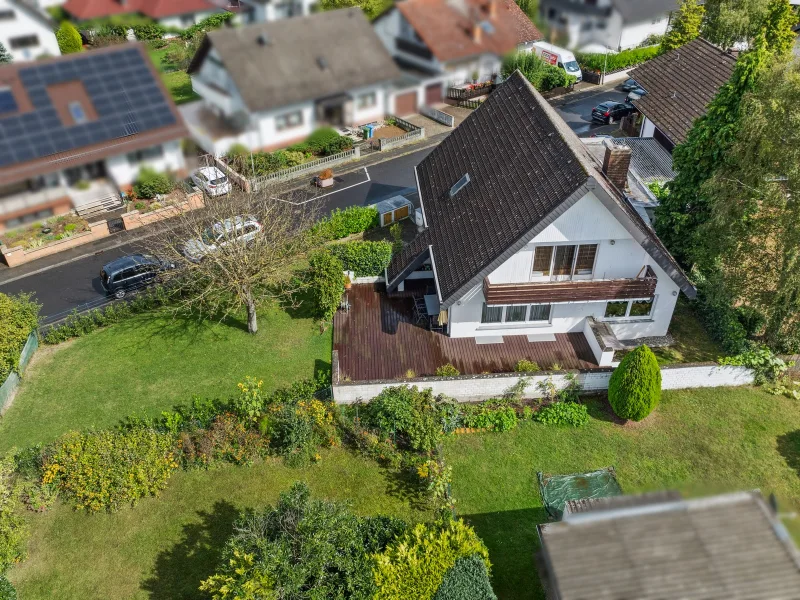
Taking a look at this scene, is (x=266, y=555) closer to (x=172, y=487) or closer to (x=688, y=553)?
(x=172, y=487)

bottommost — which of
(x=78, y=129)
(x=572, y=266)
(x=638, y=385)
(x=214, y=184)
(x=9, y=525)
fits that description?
(x=9, y=525)

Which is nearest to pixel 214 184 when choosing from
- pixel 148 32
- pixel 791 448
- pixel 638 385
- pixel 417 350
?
pixel 417 350

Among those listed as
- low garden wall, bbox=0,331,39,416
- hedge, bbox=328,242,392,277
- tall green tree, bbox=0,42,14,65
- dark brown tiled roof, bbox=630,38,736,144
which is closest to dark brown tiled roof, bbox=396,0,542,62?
tall green tree, bbox=0,42,14,65

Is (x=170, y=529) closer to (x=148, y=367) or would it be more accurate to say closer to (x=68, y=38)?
(x=148, y=367)

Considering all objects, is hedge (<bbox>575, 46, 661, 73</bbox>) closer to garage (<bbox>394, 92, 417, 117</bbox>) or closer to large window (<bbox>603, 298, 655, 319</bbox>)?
large window (<bbox>603, 298, 655, 319</bbox>)

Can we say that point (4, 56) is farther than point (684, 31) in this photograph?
No

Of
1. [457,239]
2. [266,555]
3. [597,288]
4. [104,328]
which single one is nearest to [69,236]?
[104,328]
